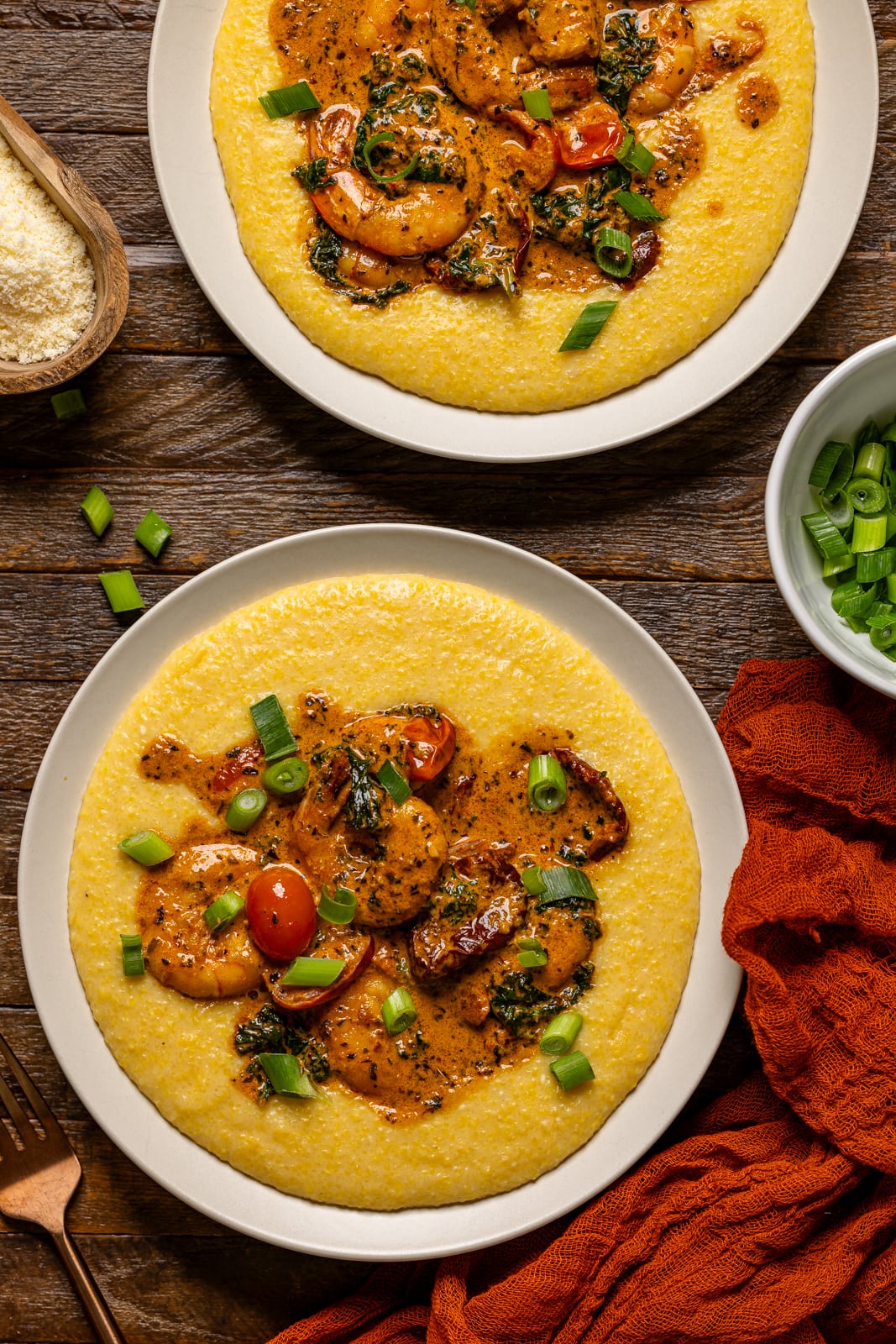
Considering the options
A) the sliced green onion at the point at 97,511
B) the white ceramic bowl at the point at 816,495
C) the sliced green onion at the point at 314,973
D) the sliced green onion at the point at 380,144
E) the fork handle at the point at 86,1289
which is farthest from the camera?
the sliced green onion at the point at 97,511

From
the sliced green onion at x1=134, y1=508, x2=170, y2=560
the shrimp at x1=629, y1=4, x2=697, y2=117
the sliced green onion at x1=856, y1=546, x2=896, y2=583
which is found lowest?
the sliced green onion at x1=134, y1=508, x2=170, y2=560

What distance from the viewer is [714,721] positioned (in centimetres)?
361

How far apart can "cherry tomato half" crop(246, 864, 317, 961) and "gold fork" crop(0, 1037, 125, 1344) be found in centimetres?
108

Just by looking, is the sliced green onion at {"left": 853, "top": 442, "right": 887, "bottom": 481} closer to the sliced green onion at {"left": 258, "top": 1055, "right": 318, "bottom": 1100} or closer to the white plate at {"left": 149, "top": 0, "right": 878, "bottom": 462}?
the white plate at {"left": 149, "top": 0, "right": 878, "bottom": 462}

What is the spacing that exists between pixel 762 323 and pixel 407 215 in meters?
1.20

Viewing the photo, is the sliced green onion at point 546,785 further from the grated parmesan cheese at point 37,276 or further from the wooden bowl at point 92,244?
the grated parmesan cheese at point 37,276

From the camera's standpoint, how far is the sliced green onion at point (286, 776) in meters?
3.25

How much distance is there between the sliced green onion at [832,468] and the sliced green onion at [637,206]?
934mm

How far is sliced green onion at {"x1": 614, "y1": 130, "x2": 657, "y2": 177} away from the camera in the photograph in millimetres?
3287

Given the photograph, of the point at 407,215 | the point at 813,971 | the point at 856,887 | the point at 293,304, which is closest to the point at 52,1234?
the point at 813,971

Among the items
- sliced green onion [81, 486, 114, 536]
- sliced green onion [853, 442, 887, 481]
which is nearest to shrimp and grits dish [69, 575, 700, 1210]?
sliced green onion [81, 486, 114, 536]

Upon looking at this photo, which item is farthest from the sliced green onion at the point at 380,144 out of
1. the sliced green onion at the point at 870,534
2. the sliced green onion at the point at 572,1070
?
the sliced green onion at the point at 572,1070

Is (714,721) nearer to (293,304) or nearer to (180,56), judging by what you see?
(293,304)

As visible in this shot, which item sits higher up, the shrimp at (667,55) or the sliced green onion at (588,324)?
the shrimp at (667,55)
